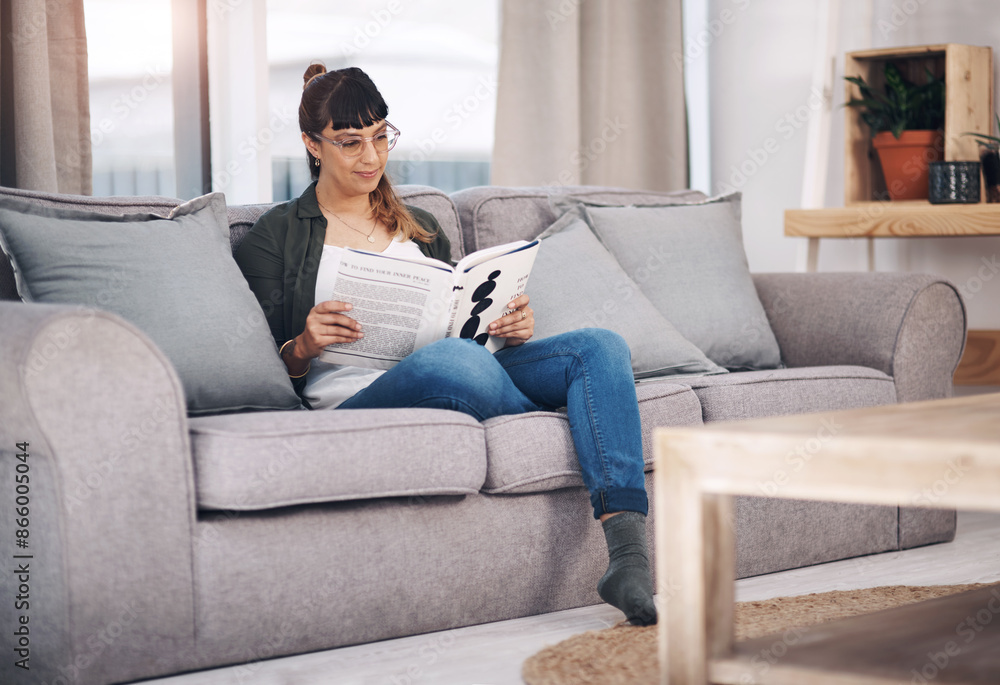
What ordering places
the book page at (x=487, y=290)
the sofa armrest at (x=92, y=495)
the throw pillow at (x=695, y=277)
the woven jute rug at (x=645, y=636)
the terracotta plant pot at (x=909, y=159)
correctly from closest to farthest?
the sofa armrest at (x=92, y=495), the woven jute rug at (x=645, y=636), the book page at (x=487, y=290), the throw pillow at (x=695, y=277), the terracotta plant pot at (x=909, y=159)

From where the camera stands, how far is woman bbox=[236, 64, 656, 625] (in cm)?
169

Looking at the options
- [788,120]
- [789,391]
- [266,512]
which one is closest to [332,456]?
[266,512]

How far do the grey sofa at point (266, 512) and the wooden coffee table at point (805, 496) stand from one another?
608 mm

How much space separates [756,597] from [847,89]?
1.94 metres

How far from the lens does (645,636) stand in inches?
62.6

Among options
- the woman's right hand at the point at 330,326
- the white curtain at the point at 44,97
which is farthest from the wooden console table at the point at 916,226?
the white curtain at the point at 44,97

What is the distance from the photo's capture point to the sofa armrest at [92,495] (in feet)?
4.35

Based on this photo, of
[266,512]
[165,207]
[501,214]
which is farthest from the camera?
[501,214]

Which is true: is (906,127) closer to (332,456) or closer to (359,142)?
(359,142)

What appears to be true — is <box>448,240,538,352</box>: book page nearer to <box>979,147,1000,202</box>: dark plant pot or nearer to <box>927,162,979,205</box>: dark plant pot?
<box>927,162,979,205</box>: dark plant pot

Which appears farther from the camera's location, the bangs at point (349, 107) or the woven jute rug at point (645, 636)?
the bangs at point (349, 107)

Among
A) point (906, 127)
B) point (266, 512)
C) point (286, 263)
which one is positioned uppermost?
point (906, 127)

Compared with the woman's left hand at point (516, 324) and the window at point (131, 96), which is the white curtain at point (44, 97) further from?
the woman's left hand at point (516, 324)

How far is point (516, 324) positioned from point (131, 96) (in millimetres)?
1446
